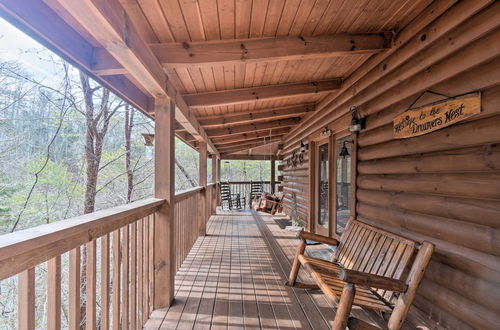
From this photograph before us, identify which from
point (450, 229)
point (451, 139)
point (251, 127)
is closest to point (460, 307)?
point (450, 229)

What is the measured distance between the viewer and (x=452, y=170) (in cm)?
171

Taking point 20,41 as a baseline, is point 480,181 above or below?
below

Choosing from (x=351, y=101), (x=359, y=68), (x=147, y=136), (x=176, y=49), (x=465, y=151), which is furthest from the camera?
(x=147, y=136)

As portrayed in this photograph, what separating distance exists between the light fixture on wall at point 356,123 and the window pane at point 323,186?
1.35 meters

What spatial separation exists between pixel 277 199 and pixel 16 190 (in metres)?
6.83

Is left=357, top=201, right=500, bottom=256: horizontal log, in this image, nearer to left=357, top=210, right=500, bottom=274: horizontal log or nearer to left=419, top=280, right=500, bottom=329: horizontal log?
left=357, top=210, right=500, bottom=274: horizontal log

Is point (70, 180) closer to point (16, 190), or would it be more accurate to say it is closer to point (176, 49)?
point (16, 190)

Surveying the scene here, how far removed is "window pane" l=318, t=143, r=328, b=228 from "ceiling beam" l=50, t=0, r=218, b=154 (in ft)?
9.81

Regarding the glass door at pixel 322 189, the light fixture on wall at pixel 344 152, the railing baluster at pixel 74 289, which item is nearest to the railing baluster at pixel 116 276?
the railing baluster at pixel 74 289

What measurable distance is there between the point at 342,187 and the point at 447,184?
1.92 m

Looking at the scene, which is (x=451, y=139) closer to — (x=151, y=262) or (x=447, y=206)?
(x=447, y=206)

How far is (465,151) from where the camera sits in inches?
63.9

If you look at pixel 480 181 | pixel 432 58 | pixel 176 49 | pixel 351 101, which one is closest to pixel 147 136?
pixel 176 49

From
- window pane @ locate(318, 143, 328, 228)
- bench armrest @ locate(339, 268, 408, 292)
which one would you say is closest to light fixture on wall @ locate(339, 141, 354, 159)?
window pane @ locate(318, 143, 328, 228)
